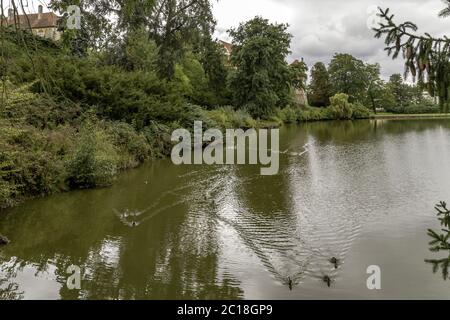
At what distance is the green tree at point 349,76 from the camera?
60656 mm

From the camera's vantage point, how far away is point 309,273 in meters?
5.97

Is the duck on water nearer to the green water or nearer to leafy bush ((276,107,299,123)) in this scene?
the green water

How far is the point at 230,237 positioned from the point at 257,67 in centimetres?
3178

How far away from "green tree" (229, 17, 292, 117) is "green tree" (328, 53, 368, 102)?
23461 mm

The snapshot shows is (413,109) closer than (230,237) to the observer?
No

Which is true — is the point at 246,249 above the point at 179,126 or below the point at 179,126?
below

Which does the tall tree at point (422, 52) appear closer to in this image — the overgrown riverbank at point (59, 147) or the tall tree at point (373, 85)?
the overgrown riverbank at point (59, 147)

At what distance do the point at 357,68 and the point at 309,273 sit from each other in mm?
61731

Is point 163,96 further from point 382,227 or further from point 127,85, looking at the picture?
point 382,227

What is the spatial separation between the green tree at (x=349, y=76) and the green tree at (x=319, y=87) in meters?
1.13

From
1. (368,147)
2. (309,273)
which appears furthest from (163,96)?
(309,273)

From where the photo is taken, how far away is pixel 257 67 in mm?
37406

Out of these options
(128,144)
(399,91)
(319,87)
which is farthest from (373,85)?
(128,144)

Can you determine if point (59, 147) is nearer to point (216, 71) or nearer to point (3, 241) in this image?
point (3, 241)
